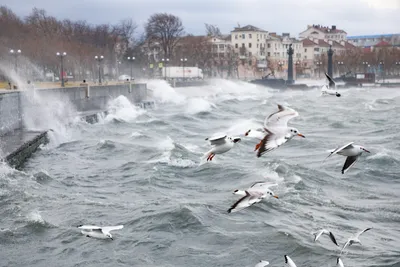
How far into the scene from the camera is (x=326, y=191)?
57.9ft

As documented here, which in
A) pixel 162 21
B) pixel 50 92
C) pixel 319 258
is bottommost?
pixel 319 258

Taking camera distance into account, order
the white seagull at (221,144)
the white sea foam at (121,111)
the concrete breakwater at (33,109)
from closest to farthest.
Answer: the white seagull at (221,144) → the concrete breakwater at (33,109) → the white sea foam at (121,111)

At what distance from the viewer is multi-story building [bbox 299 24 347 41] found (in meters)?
167

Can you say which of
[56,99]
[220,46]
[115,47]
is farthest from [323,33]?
[56,99]

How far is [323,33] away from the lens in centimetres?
17025

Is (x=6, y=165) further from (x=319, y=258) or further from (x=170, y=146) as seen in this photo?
(x=319, y=258)

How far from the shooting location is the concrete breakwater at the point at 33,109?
2253cm

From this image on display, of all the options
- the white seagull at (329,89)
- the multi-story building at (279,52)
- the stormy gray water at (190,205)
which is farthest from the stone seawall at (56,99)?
the multi-story building at (279,52)

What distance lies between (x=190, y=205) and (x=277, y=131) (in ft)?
25.6

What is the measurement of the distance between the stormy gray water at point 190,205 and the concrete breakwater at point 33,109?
713 millimetres

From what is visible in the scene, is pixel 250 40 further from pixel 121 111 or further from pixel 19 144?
pixel 19 144

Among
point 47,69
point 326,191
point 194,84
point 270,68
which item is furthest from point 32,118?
point 270,68

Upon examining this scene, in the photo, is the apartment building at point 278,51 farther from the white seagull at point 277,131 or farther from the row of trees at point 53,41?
the white seagull at point 277,131

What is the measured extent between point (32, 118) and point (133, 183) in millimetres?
14665
